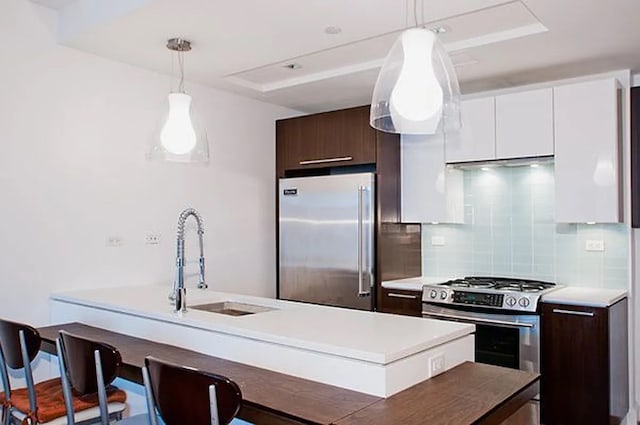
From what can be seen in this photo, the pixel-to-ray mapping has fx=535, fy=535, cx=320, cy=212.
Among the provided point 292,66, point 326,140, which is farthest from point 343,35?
point 326,140

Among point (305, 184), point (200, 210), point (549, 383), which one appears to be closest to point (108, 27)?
point (200, 210)

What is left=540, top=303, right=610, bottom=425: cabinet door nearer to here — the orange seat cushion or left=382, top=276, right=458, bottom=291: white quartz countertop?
left=382, top=276, right=458, bottom=291: white quartz countertop

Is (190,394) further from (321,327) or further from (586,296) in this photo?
(586,296)

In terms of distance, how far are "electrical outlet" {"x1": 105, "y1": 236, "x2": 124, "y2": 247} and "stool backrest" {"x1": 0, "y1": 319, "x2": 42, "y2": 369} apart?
3.84ft

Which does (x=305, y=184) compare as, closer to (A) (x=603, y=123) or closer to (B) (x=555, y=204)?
(B) (x=555, y=204)

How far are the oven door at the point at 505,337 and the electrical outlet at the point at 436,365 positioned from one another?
1.54 metres

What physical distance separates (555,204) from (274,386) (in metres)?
2.51

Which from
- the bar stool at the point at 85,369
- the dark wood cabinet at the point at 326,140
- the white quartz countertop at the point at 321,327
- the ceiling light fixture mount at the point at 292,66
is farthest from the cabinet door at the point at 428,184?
the bar stool at the point at 85,369

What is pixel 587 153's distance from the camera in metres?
3.43

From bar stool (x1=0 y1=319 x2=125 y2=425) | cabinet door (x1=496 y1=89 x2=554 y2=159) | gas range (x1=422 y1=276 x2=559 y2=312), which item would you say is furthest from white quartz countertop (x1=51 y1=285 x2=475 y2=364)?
cabinet door (x1=496 y1=89 x2=554 y2=159)

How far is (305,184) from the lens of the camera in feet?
14.5

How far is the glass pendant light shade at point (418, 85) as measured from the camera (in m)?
2.13

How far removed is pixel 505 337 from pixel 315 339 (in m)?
1.94

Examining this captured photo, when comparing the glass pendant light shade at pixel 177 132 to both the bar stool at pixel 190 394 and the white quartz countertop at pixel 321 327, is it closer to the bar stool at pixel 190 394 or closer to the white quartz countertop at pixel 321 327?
the white quartz countertop at pixel 321 327
